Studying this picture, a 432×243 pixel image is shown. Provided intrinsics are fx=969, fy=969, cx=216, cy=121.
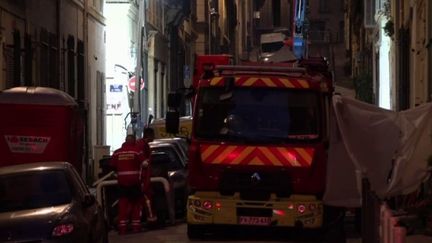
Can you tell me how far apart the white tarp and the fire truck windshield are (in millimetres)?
1026

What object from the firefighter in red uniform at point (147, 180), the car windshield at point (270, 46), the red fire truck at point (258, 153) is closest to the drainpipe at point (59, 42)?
the firefighter in red uniform at point (147, 180)

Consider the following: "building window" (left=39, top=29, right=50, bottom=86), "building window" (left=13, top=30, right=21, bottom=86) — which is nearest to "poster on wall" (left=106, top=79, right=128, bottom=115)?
"building window" (left=39, top=29, right=50, bottom=86)

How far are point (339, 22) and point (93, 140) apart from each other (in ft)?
244

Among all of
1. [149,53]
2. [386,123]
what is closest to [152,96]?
[149,53]

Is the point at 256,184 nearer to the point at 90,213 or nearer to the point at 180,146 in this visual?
the point at 90,213

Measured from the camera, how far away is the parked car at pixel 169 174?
61.3 ft

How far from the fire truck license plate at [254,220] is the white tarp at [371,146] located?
101 cm

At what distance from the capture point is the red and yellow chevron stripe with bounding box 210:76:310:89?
613 inches

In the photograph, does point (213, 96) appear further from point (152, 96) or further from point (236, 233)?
point (152, 96)

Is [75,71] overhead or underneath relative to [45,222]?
overhead

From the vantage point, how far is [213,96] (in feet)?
51.1

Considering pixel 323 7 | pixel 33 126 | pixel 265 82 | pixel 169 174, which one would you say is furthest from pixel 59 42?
pixel 323 7

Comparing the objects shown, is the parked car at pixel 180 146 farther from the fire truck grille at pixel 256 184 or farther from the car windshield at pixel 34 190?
the car windshield at pixel 34 190

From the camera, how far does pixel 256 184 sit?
50.3 ft
